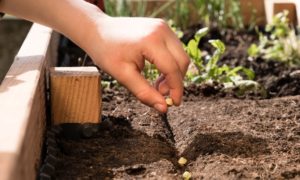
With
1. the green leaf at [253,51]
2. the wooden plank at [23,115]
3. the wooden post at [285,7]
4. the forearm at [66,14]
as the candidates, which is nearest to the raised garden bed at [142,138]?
the wooden plank at [23,115]

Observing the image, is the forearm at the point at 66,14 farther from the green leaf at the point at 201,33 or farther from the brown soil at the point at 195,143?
the green leaf at the point at 201,33

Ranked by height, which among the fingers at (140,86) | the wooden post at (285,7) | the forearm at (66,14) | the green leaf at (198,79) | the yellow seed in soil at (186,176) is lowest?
the green leaf at (198,79)

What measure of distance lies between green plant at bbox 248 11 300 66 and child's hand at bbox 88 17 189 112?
1348mm

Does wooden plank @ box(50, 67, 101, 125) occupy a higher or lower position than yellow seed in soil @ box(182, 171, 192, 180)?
higher

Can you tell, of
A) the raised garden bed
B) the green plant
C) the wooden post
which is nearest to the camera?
the raised garden bed

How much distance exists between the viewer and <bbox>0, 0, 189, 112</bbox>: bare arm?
4.66ft

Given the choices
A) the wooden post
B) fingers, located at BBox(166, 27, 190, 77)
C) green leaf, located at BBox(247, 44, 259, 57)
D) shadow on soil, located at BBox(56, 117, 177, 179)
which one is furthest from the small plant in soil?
the wooden post

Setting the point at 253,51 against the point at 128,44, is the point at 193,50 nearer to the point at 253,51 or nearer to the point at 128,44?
the point at 253,51

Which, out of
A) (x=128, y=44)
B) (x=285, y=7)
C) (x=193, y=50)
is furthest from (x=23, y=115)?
(x=285, y=7)

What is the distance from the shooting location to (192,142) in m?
1.58

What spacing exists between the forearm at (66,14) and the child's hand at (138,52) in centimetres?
3

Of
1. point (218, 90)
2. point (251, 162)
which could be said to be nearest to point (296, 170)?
point (251, 162)

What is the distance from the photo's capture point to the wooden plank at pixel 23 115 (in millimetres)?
1016

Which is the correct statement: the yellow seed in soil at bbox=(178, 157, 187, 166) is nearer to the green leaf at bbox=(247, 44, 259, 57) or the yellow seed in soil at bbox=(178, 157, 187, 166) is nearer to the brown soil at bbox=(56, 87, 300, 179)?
the brown soil at bbox=(56, 87, 300, 179)
